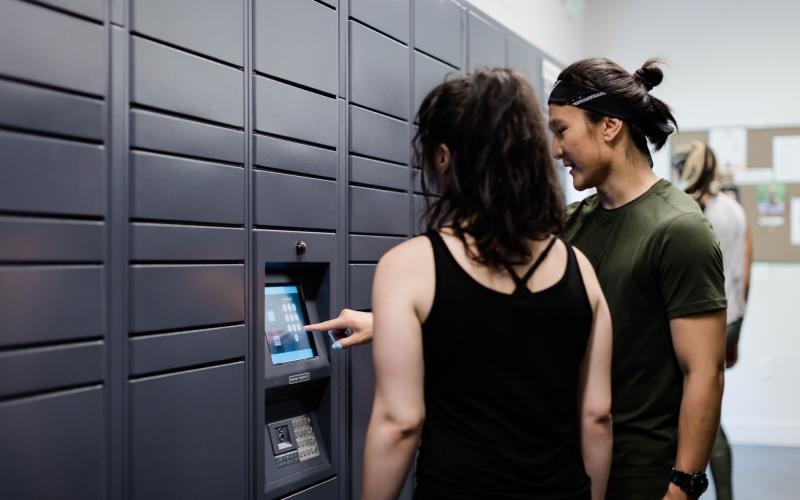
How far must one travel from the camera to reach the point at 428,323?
1257 mm

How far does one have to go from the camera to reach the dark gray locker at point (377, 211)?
7.64 ft

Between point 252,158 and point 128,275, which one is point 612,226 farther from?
point 128,275

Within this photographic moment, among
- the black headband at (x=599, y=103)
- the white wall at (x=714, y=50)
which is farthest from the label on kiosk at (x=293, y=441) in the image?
the white wall at (x=714, y=50)

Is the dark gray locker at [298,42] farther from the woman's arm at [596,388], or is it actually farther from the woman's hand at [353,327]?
the woman's arm at [596,388]

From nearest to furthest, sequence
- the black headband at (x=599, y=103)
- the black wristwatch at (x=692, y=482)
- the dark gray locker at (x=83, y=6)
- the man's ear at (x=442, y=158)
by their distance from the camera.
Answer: the man's ear at (x=442, y=158), the dark gray locker at (x=83, y=6), the black wristwatch at (x=692, y=482), the black headband at (x=599, y=103)

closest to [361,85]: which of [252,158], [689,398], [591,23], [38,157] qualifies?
[252,158]

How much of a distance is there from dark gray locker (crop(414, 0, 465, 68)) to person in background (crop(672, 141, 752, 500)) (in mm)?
1542

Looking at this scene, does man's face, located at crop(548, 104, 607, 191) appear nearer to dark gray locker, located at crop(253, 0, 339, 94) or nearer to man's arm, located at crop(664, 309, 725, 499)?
man's arm, located at crop(664, 309, 725, 499)

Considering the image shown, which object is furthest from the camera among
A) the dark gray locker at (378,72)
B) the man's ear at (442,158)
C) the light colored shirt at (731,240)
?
the light colored shirt at (731,240)

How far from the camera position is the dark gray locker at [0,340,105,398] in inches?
54.5

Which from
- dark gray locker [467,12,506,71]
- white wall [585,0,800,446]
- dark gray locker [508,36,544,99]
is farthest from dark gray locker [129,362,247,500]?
white wall [585,0,800,446]

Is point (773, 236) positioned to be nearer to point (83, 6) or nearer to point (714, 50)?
point (714, 50)

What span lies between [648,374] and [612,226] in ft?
1.11

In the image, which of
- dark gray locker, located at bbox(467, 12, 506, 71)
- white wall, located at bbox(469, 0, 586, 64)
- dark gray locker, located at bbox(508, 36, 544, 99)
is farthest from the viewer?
white wall, located at bbox(469, 0, 586, 64)
